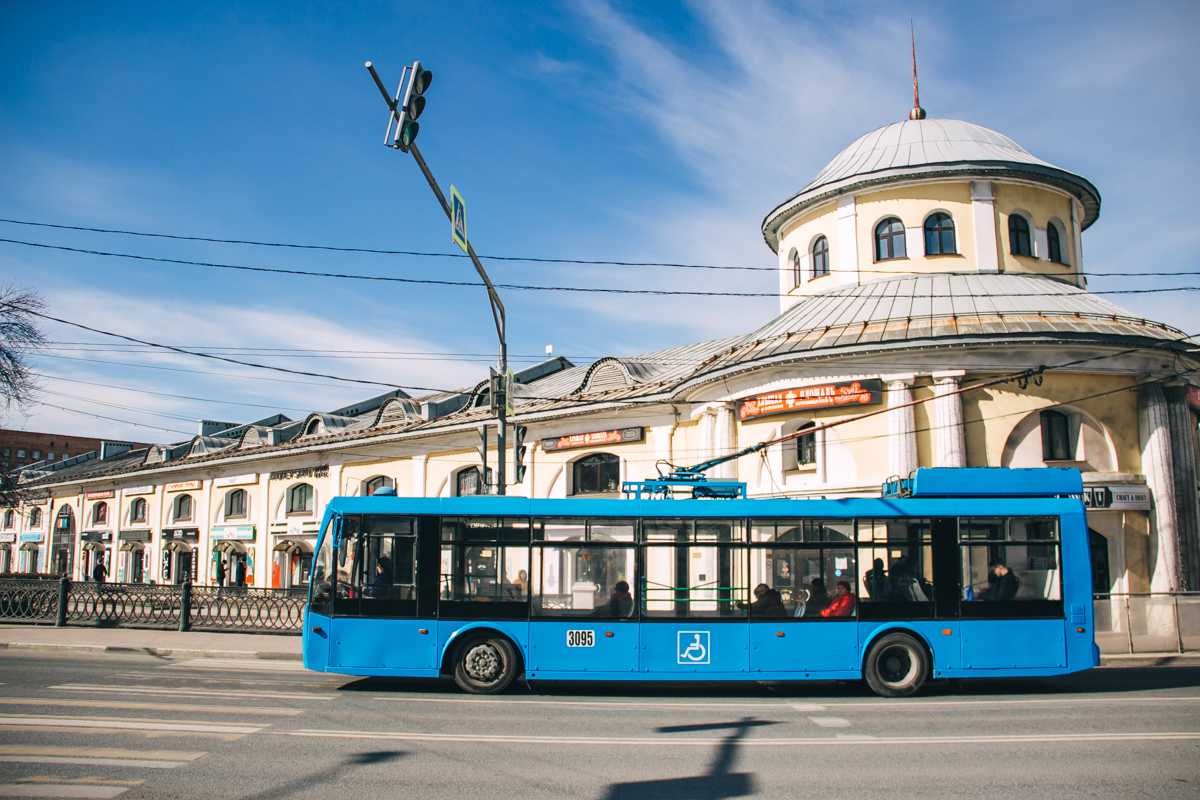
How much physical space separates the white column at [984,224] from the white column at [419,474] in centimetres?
2070

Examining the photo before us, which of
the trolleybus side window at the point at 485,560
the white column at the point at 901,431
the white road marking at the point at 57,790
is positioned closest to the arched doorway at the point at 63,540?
the trolleybus side window at the point at 485,560

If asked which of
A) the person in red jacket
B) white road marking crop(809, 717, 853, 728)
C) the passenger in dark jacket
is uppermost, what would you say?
Answer: the passenger in dark jacket

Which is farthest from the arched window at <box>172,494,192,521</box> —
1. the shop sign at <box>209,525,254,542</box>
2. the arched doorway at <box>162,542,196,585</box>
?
the shop sign at <box>209,525,254,542</box>

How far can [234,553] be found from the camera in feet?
131

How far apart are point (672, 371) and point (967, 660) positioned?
18.1 m

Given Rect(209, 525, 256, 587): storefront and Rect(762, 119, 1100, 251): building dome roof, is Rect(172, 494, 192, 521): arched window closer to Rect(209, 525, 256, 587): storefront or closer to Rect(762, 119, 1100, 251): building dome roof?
Rect(209, 525, 256, 587): storefront

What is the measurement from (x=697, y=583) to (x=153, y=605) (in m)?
16.4

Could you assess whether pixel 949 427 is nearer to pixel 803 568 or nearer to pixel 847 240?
pixel 847 240

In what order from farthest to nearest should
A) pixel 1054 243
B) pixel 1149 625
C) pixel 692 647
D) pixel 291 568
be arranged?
pixel 291 568
pixel 1054 243
pixel 1149 625
pixel 692 647

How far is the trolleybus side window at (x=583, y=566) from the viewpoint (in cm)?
1175

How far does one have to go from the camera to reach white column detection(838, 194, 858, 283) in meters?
25.7

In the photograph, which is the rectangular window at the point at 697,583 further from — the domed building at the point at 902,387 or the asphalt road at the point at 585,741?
the domed building at the point at 902,387

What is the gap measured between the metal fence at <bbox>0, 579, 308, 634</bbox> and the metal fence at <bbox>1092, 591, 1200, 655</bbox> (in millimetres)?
17080

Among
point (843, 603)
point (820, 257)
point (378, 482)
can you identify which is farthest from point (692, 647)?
point (378, 482)
